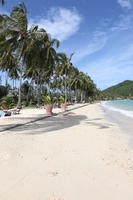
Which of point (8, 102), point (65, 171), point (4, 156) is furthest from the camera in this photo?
point (8, 102)

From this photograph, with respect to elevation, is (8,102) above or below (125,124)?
above

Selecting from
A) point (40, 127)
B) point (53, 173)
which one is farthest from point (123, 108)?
point (53, 173)

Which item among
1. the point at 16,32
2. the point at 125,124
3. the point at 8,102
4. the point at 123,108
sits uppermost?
the point at 16,32

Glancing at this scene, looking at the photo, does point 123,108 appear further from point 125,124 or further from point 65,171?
point 65,171

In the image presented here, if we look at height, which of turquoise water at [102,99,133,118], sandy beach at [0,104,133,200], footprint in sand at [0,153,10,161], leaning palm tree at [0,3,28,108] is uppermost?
leaning palm tree at [0,3,28,108]

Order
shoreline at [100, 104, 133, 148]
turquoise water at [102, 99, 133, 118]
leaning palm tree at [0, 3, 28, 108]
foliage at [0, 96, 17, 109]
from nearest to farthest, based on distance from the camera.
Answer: shoreline at [100, 104, 133, 148] → leaning palm tree at [0, 3, 28, 108] → turquoise water at [102, 99, 133, 118] → foliage at [0, 96, 17, 109]

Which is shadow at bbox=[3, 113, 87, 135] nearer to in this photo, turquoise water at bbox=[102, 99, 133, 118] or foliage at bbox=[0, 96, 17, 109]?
turquoise water at bbox=[102, 99, 133, 118]

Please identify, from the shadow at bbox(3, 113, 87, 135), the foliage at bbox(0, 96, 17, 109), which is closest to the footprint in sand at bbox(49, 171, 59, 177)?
the shadow at bbox(3, 113, 87, 135)

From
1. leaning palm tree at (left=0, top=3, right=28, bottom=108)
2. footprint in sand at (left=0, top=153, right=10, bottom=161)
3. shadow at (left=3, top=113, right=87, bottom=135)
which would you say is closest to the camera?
footprint in sand at (left=0, top=153, right=10, bottom=161)

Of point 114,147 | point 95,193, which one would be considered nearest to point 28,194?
point 95,193

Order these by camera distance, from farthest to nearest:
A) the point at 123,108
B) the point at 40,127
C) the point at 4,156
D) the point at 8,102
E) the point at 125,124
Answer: the point at 123,108 < the point at 8,102 < the point at 125,124 < the point at 40,127 < the point at 4,156

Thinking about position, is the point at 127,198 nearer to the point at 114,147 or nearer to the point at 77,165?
the point at 77,165

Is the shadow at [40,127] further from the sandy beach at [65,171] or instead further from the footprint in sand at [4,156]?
the footprint in sand at [4,156]

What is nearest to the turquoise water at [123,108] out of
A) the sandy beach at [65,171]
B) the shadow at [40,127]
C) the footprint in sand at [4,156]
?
the shadow at [40,127]
